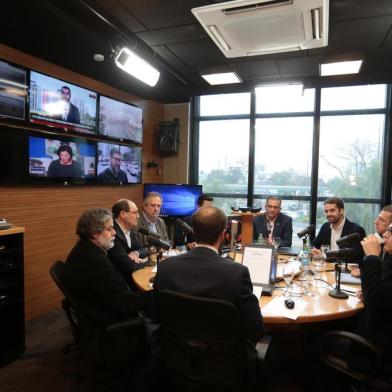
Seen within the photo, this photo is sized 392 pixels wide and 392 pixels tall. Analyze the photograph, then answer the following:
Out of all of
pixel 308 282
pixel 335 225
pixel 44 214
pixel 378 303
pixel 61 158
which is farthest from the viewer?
pixel 61 158

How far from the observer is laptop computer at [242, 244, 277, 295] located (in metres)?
2.12

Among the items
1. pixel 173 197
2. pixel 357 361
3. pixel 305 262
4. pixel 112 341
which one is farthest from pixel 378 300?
pixel 173 197

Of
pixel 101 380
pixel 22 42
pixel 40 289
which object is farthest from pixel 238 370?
pixel 22 42

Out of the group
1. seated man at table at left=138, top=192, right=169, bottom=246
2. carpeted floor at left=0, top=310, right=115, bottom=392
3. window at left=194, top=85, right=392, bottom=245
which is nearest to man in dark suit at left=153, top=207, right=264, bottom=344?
carpeted floor at left=0, top=310, right=115, bottom=392

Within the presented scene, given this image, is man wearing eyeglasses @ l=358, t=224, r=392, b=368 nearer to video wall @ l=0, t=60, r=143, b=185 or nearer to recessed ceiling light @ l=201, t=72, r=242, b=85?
recessed ceiling light @ l=201, t=72, r=242, b=85

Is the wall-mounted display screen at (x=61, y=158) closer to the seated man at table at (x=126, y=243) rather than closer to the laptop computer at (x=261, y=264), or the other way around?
the seated man at table at (x=126, y=243)

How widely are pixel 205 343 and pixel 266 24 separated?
2289 millimetres

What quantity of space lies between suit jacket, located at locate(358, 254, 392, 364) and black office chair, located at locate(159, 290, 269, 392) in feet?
2.31

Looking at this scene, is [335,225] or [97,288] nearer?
[97,288]

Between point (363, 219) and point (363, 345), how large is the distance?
3.82m

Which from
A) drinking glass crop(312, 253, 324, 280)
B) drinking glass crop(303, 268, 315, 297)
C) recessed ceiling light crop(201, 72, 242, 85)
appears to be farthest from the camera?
recessed ceiling light crop(201, 72, 242, 85)

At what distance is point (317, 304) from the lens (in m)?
1.92

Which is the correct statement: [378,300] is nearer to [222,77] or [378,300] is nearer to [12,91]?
[222,77]

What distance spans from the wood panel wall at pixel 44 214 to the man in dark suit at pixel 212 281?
234 centimetres
